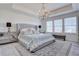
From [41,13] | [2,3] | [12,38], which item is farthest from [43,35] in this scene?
[2,3]

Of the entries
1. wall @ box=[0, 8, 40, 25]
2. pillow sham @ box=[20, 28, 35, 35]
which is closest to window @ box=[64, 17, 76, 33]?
wall @ box=[0, 8, 40, 25]

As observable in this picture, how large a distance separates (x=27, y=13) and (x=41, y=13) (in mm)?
316

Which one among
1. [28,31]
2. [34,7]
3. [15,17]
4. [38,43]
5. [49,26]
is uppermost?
[34,7]

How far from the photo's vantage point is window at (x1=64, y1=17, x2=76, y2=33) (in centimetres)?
200

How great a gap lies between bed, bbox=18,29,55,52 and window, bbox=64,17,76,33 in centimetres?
40

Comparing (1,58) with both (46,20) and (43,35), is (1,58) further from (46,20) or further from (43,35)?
(46,20)

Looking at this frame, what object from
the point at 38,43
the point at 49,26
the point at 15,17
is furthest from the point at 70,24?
the point at 15,17

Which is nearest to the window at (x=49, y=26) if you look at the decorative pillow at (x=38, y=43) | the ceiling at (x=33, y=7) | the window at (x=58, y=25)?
the window at (x=58, y=25)

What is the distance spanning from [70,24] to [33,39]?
0.88m

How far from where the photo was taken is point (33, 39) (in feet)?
6.47

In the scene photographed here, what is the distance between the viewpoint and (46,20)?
6.79ft

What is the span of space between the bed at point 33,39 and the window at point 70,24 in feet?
1.30

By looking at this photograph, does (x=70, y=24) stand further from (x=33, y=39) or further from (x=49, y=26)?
(x=33, y=39)

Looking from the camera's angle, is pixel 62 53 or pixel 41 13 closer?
pixel 62 53
